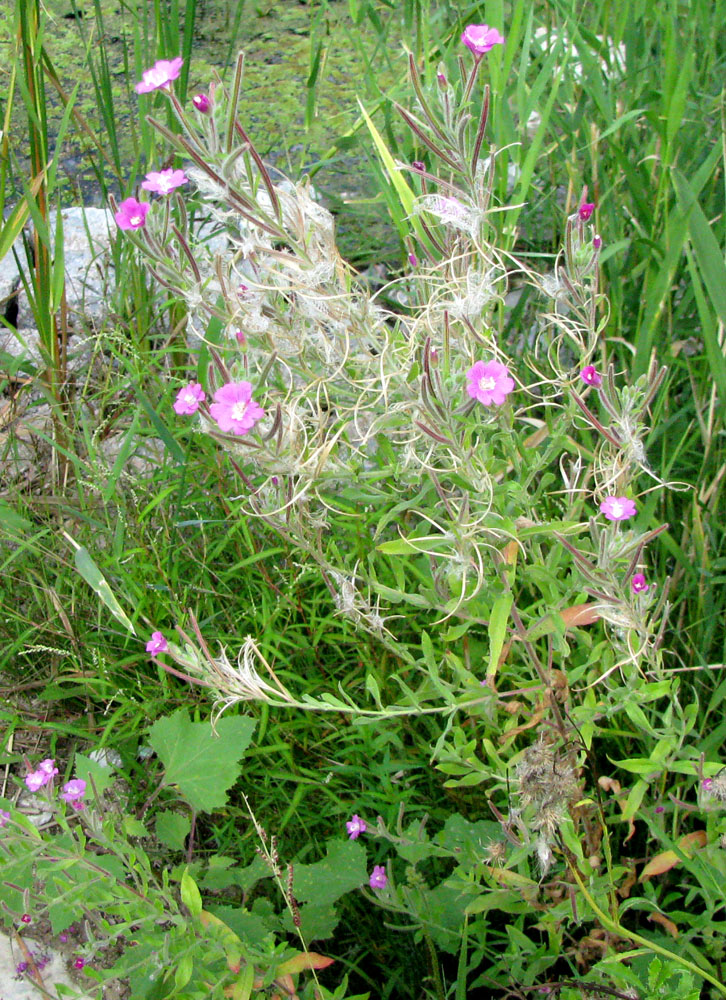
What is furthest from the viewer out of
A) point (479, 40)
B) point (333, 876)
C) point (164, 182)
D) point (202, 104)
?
point (333, 876)

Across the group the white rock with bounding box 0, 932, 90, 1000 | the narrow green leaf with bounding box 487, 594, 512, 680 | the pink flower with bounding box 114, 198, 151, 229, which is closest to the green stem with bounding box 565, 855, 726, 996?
the narrow green leaf with bounding box 487, 594, 512, 680

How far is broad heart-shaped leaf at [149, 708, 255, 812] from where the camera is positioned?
1.50 meters

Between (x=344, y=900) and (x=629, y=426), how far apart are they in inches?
38.8

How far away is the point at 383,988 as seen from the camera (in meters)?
1.56

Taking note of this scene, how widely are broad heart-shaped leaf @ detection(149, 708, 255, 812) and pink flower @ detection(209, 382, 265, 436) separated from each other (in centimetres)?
62

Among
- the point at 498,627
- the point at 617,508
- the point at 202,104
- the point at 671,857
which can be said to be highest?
the point at 202,104

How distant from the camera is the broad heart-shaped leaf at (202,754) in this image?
150cm

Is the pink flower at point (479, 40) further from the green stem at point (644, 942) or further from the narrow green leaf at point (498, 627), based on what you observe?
the green stem at point (644, 942)

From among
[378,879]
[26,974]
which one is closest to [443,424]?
[378,879]

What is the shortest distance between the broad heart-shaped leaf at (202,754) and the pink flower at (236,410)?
2.04 ft

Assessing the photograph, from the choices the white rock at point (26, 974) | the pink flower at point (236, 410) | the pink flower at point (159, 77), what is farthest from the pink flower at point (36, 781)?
the pink flower at point (159, 77)

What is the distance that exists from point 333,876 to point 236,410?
79cm

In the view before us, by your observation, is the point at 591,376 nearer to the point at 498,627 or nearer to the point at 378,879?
the point at 498,627

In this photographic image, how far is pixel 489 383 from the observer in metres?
1.11
